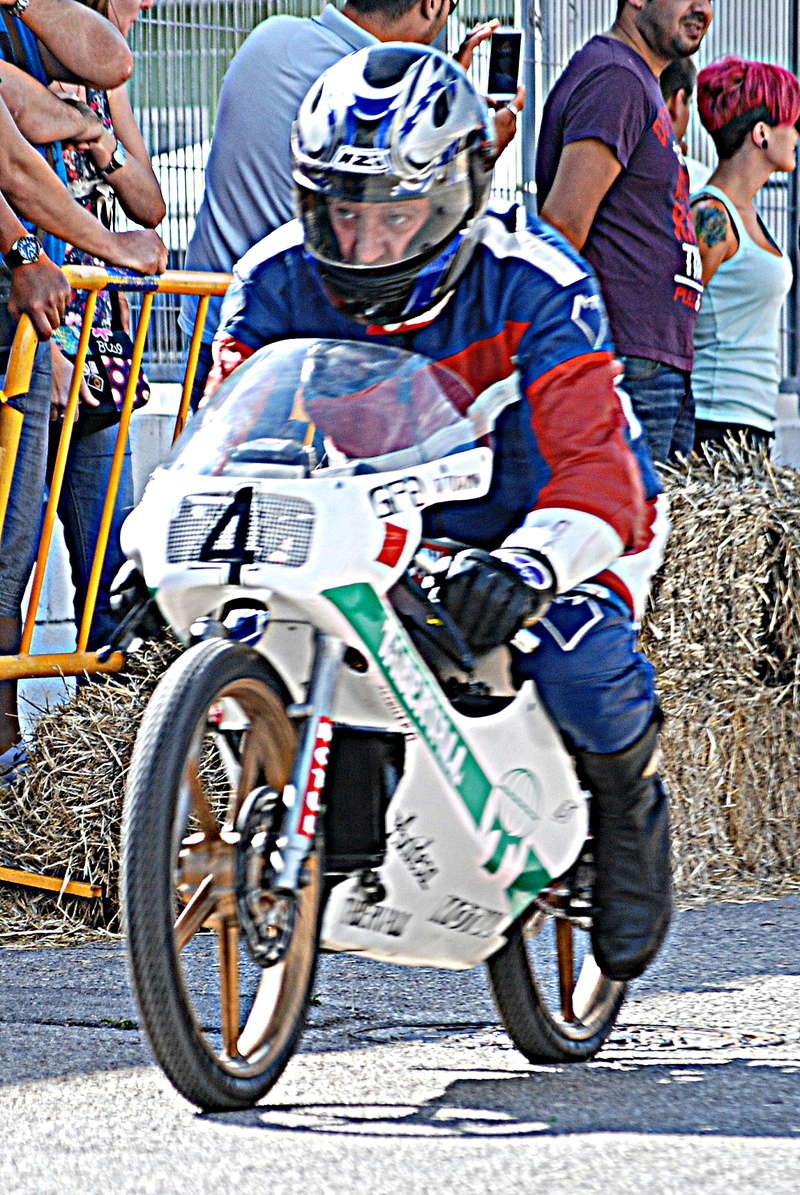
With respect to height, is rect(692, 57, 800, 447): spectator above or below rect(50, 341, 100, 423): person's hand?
above

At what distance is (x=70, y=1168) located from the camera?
3301 millimetres

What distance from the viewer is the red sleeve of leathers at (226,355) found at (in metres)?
4.04

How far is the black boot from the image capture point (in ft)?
13.0

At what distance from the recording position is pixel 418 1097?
12.5 ft

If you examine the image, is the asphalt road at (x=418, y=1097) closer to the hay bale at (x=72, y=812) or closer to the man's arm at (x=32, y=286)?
the hay bale at (x=72, y=812)

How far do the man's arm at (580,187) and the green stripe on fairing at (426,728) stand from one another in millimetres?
2482

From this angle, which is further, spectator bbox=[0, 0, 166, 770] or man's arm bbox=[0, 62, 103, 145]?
man's arm bbox=[0, 62, 103, 145]

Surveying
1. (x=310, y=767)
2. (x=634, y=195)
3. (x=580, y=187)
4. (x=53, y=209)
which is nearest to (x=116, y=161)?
(x=53, y=209)

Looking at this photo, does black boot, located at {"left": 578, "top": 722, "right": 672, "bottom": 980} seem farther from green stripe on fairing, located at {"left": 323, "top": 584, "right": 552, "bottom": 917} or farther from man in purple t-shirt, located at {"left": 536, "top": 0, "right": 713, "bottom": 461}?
man in purple t-shirt, located at {"left": 536, "top": 0, "right": 713, "bottom": 461}

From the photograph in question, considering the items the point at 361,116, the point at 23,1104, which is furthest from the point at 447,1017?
the point at 361,116

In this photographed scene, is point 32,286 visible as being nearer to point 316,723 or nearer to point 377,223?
point 377,223

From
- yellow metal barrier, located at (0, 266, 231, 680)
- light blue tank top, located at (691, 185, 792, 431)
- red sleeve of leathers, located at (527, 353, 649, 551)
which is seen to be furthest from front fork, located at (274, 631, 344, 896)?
light blue tank top, located at (691, 185, 792, 431)

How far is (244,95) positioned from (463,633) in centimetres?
281

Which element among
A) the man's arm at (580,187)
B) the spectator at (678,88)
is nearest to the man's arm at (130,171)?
the man's arm at (580,187)
